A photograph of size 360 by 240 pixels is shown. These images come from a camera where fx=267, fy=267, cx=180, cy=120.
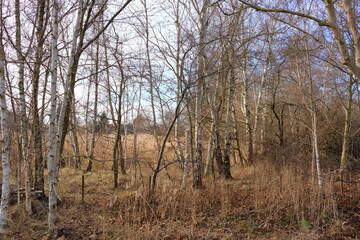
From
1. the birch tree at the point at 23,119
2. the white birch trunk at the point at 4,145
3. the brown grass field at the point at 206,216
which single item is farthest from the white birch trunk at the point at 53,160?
the birch tree at the point at 23,119

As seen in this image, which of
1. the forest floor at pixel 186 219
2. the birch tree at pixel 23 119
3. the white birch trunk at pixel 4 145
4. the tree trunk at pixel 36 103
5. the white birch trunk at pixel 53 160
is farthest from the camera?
the tree trunk at pixel 36 103

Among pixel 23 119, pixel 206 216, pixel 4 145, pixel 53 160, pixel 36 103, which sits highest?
pixel 36 103

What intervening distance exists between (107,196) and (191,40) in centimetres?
495

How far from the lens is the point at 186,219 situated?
5340mm

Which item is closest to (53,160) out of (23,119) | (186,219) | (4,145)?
(4,145)

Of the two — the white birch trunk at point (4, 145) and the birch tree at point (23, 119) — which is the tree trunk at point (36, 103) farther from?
the white birch trunk at point (4, 145)

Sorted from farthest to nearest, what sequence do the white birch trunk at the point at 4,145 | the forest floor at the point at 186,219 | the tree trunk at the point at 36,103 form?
the tree trunk at the point at 36,103, the forest floor at the point at 186,219, the white birch trunk at the point at 4,145

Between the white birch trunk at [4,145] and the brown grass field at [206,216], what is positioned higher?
the white birch trunk at [4,145]

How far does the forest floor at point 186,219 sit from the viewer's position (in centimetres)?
459

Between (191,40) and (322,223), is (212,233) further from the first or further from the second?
(191,40)

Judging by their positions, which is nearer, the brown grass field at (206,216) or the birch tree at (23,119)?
the brown grass field at (206,216)

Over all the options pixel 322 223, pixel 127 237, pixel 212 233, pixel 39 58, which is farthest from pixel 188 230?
pixel 39 58

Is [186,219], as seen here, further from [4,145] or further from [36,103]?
[36,103]

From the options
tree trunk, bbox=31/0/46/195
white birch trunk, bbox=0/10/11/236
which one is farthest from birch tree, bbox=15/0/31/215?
white birch trunk, bbox=0/10/11/236
